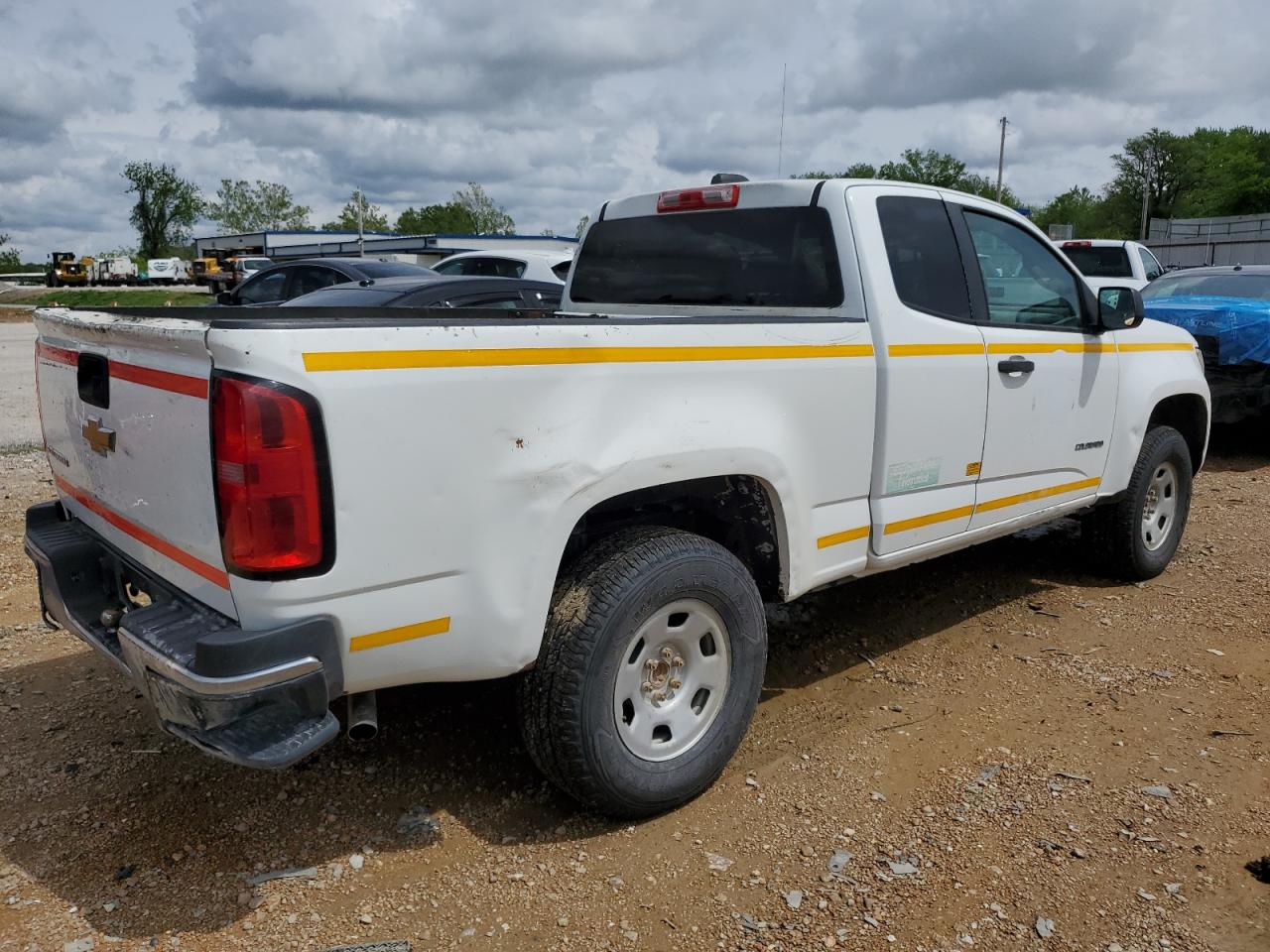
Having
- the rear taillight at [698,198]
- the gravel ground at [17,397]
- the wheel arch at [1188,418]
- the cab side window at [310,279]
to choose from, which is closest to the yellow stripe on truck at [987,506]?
the wheel arch at [1188,418]

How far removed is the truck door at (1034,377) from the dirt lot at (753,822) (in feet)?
2.57

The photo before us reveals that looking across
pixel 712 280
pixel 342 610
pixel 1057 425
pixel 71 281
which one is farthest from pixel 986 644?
pixel 71 281

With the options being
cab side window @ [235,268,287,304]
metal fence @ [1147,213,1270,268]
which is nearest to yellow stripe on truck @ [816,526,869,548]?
cab side window @ [235,268,287,304]

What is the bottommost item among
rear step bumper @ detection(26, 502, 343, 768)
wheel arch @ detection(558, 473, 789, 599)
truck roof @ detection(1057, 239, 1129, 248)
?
rear step bumper @ detection(26, 502, 343, 768)

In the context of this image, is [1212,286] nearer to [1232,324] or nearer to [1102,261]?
Result: [1232,324]

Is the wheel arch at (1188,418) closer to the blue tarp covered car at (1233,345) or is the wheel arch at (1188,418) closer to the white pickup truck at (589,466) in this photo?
the white pickup truck at (589,466)

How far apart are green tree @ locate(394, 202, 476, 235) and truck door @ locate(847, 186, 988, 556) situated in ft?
258

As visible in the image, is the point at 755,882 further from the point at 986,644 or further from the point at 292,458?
the point at 986,644

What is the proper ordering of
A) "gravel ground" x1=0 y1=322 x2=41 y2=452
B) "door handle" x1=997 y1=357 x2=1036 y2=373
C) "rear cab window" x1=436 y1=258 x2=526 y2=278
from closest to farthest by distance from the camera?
"door handle" x1=997 y1=357 x2=1036 y2=373 → "gravel ground" x1=0 y1=322 x2=41 y2=452 → "rear cab window" x1=436 y1=258 x2=526 y2=278

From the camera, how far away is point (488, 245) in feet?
129

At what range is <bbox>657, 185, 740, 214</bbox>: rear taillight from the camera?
4066 millimetres

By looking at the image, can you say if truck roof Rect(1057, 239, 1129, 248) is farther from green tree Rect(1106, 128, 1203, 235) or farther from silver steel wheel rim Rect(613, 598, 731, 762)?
green tree Rect(1106, 128, 1203, 235)

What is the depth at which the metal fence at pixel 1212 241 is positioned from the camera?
3981cm

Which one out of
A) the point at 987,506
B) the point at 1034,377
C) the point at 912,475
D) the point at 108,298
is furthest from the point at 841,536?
the point at 108,298
